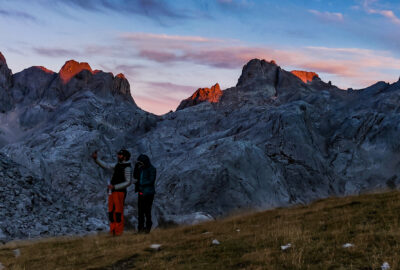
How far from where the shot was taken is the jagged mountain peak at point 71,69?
6995 inches

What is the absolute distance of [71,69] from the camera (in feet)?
594

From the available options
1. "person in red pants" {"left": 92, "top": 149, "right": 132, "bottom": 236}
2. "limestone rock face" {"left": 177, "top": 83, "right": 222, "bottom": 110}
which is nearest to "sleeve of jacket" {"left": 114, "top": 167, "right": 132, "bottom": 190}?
"person in red pants" {"left": 92, "top": 149, "right": 132, "bottom": 236}

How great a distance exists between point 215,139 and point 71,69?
104995 millimetres

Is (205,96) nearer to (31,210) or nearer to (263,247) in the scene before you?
(31,210)

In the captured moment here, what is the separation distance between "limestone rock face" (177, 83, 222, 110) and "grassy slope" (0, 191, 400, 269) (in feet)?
464

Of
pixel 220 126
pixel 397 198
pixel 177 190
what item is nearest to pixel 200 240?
pixel 397 198

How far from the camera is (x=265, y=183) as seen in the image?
67.4 meters

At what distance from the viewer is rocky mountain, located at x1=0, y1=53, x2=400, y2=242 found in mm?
60875

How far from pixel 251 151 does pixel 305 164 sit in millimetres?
21666

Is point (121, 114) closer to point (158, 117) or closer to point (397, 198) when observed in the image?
point (158, 117)

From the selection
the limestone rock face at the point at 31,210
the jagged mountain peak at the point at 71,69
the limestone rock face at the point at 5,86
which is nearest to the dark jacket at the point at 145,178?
the limestone rock face at the point at 31,210

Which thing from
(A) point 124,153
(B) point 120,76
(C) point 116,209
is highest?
(B) point 120,76

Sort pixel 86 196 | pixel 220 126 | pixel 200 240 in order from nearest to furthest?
1. pixel 200 240
2. pixel 86 196
3. pixel 220 126

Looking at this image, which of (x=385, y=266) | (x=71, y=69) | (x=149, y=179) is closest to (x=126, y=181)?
(x=149, y=179)
